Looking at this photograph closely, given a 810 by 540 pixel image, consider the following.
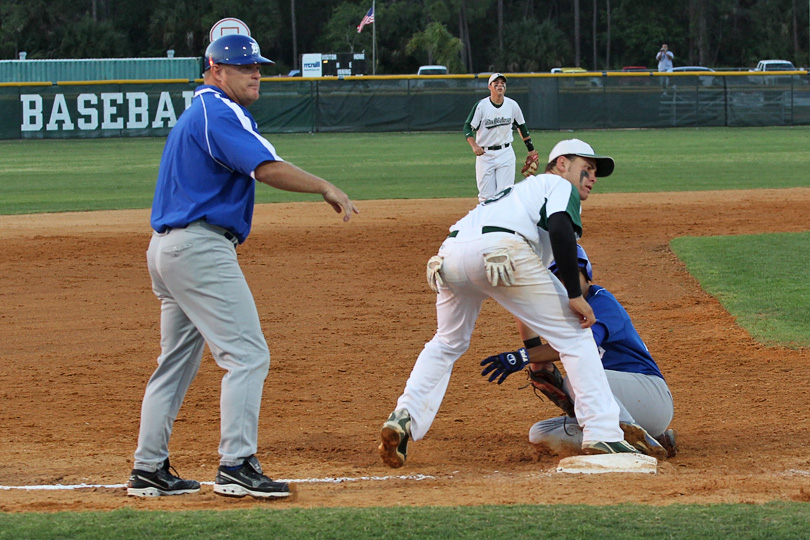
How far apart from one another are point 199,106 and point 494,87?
Answer: 10.1m

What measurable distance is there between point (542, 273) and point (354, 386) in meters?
2.32

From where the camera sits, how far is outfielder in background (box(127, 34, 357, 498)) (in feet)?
12.9

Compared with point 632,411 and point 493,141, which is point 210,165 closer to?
point 632,411

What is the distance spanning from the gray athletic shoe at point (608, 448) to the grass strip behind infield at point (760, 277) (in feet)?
10.3

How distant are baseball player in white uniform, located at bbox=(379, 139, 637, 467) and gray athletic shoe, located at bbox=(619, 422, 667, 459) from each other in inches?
8.7

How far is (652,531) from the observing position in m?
3.34

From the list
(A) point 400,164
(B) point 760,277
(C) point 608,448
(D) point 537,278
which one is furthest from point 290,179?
(A) point 400,164

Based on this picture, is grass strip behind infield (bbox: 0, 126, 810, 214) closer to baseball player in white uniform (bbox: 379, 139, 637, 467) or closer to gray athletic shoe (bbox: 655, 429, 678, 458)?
gray athletic shoe (bbox: 655, 429, 678, 458)

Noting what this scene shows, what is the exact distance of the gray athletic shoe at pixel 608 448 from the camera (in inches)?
174

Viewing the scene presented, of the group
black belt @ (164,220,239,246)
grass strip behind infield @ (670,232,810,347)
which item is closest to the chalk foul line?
black belt @ (164,220,239,246)

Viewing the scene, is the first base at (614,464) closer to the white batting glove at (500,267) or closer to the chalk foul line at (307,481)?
the chalk foul line at (307,481)

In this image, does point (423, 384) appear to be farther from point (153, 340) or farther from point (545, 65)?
point (545, 65)

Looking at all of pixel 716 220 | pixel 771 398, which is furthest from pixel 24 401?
pixel 716 220

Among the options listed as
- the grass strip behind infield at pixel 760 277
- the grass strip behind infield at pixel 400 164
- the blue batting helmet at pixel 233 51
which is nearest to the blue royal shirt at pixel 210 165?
the blue batting helmet at pixel 233 51
